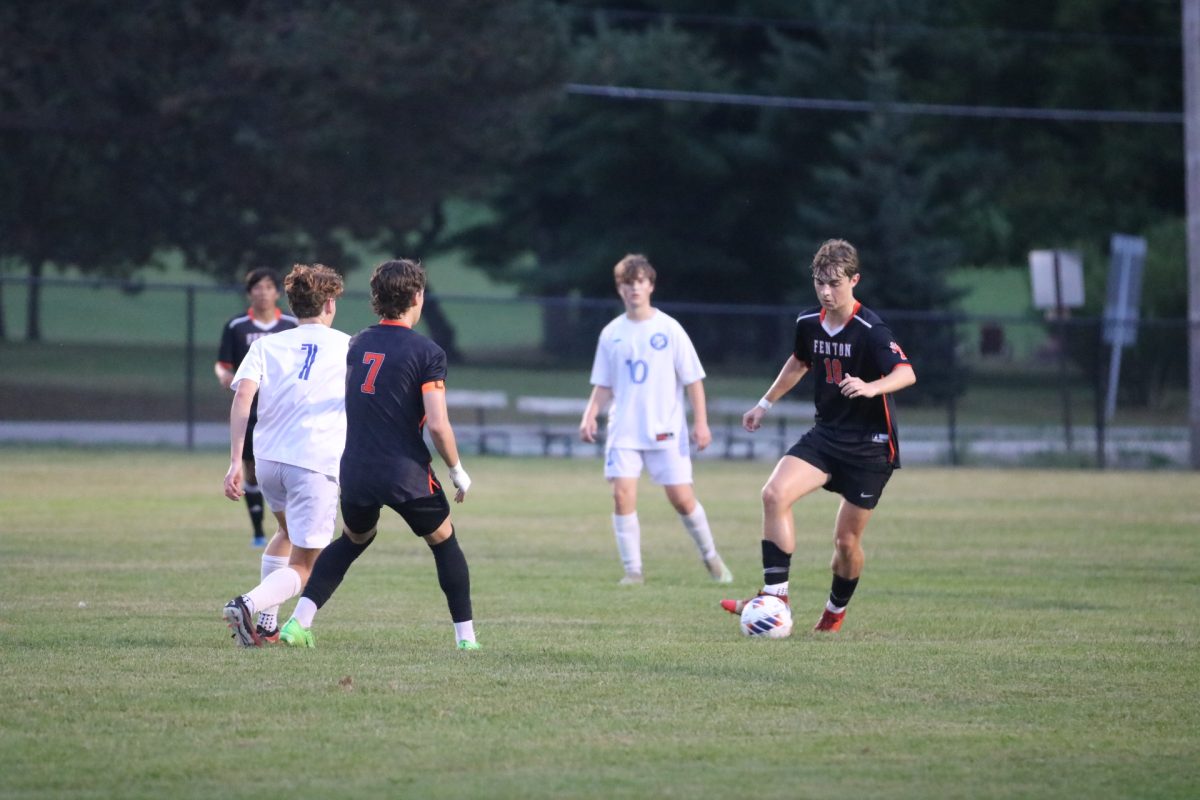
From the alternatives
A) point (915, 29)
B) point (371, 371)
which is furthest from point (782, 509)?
point (915, 29)

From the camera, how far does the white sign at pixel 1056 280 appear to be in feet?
87.1

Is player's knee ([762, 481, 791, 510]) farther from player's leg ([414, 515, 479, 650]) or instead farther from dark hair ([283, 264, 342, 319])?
dark hair ([283, 264, 342, 319])

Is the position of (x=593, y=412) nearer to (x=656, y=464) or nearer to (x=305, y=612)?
(x=656, y=464)

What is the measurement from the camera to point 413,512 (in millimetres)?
7672

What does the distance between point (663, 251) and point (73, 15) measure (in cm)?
2216

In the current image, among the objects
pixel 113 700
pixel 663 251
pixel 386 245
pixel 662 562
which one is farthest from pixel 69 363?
pixel 113 700

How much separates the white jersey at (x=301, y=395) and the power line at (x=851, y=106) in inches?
1259

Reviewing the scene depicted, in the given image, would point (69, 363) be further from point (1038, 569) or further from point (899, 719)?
point (899, 719)

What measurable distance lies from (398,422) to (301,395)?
2.12ft

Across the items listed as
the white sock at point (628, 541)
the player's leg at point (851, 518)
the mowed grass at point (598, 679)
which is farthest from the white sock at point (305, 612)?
the white sock at point (628, 541)

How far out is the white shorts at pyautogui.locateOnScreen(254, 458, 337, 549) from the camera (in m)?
8.00

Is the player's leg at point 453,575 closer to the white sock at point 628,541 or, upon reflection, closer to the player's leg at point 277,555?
the player's leg at point 277,555

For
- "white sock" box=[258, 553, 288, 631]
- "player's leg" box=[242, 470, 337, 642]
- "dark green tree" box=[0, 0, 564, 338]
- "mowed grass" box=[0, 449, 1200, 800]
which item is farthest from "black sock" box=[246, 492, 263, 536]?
"dark green tree" box=[0, 0, 564, 338]

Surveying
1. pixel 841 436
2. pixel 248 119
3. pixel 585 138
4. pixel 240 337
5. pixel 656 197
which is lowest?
pixel 841 436
